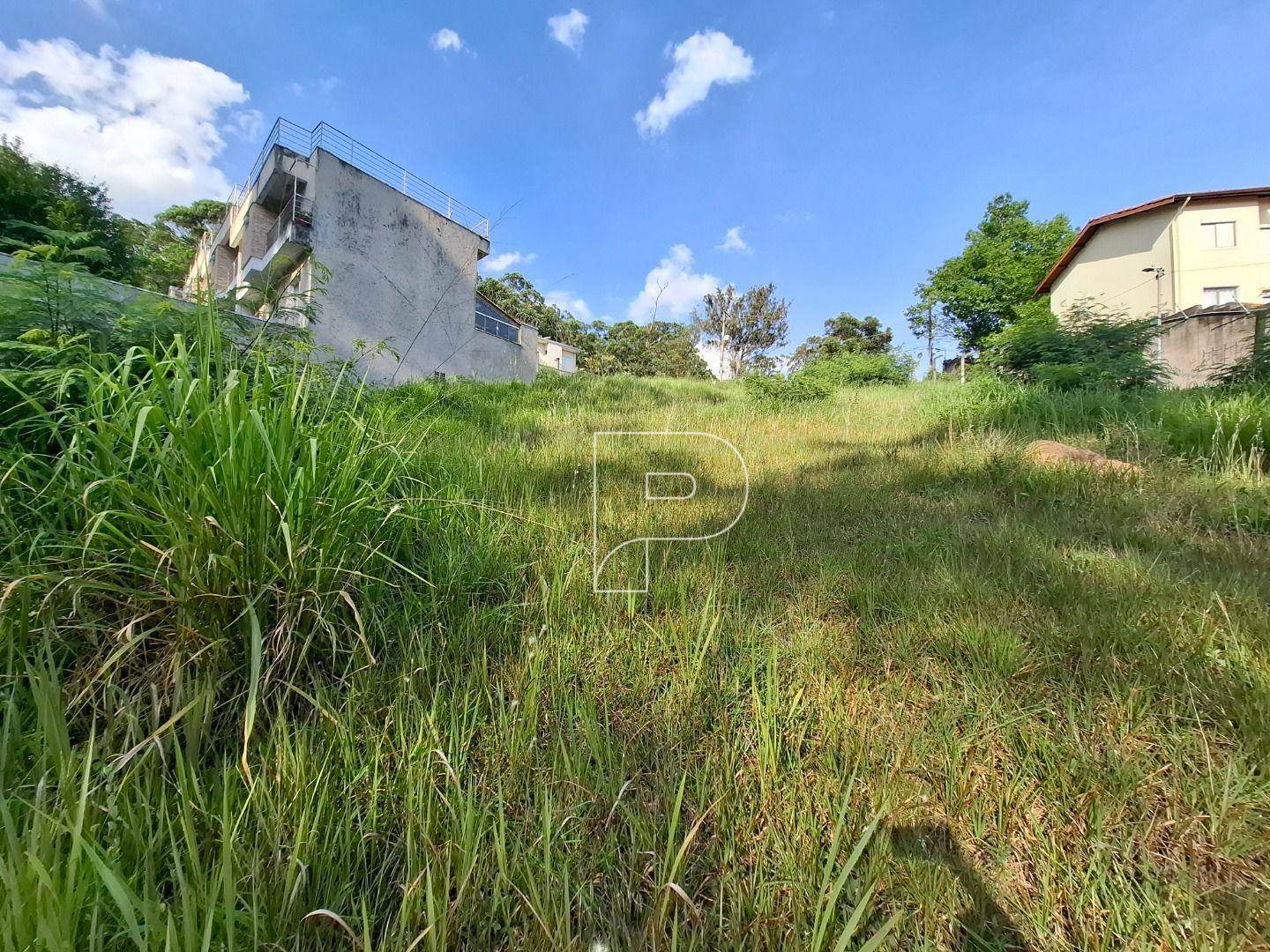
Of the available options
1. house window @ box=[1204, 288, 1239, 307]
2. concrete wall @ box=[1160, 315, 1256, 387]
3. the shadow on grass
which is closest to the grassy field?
the shadow on grass

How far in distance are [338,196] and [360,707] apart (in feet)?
53.8

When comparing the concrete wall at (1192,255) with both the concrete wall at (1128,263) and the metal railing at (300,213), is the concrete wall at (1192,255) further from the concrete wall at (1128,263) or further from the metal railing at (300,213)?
the metal railing at (300,213)

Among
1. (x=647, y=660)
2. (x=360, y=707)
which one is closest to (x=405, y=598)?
(x=360, y=707)

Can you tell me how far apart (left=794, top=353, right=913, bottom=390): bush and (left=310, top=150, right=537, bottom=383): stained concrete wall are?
10042mm

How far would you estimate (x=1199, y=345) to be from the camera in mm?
9094

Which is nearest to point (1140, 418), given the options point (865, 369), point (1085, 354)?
point (1085, 354)

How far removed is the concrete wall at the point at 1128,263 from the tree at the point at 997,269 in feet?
18.7

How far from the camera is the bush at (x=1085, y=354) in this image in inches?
217

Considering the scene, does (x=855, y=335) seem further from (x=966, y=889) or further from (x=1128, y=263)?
(x=966, y=889)

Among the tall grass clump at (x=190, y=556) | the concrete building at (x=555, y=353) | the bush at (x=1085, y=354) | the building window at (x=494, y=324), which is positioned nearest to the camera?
the tall grass clump at (x=190, y=556)

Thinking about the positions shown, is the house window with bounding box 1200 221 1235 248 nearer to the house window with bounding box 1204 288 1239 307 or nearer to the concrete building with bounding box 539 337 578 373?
the house window with bounding box 1204 288 1239 307

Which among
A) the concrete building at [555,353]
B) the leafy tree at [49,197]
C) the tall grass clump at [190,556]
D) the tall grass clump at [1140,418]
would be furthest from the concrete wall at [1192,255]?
the leafy tree at [49,197]

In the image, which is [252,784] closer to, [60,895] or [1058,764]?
[60,895]

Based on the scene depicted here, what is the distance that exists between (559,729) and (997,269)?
124ft
